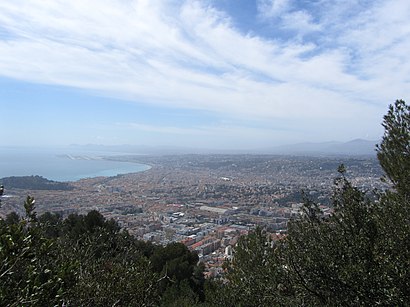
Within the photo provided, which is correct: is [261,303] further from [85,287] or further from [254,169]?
[254,169]

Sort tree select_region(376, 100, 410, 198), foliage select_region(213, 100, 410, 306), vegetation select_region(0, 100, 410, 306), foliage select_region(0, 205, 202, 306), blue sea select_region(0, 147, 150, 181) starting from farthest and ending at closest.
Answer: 1. blue sea select_region(0, 147, 150, 181)
2. tree select_region(376, 100, 410, 198)
3. foliage select_region(213, 100, 410, 306)
4. vegetation select_region(0, 100, 410, 306)
5. foliage select_region(0, 205, 202, 306)

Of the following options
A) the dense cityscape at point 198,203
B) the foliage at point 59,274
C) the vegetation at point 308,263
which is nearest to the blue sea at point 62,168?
the dense cityscape at point 198,203

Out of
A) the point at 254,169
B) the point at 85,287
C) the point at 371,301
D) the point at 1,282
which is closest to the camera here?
the point at 1,282

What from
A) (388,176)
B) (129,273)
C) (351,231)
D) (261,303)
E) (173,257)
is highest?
(388,176)

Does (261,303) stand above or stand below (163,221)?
above

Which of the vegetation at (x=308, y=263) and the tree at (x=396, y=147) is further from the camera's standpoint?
the tree at (x=396, y=147)

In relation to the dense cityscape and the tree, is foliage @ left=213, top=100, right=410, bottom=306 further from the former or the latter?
the dense cityscape

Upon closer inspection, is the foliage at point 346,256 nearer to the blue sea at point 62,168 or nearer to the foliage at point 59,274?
the foliage at point 59,274

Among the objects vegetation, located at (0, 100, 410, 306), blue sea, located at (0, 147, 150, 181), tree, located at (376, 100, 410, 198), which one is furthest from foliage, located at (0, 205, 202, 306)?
blue sea, located at (0, 147, 150, 181)

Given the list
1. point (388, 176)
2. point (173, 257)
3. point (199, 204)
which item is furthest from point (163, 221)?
point (388, 176)

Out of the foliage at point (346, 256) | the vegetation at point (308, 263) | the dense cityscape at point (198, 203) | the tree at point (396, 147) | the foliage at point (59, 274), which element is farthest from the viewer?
the dense cityscape at point (198, 203)

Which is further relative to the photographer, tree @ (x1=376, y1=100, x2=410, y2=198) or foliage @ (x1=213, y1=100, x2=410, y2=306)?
tree @ (x1=376, y1=100, x2=410, y2=198)
